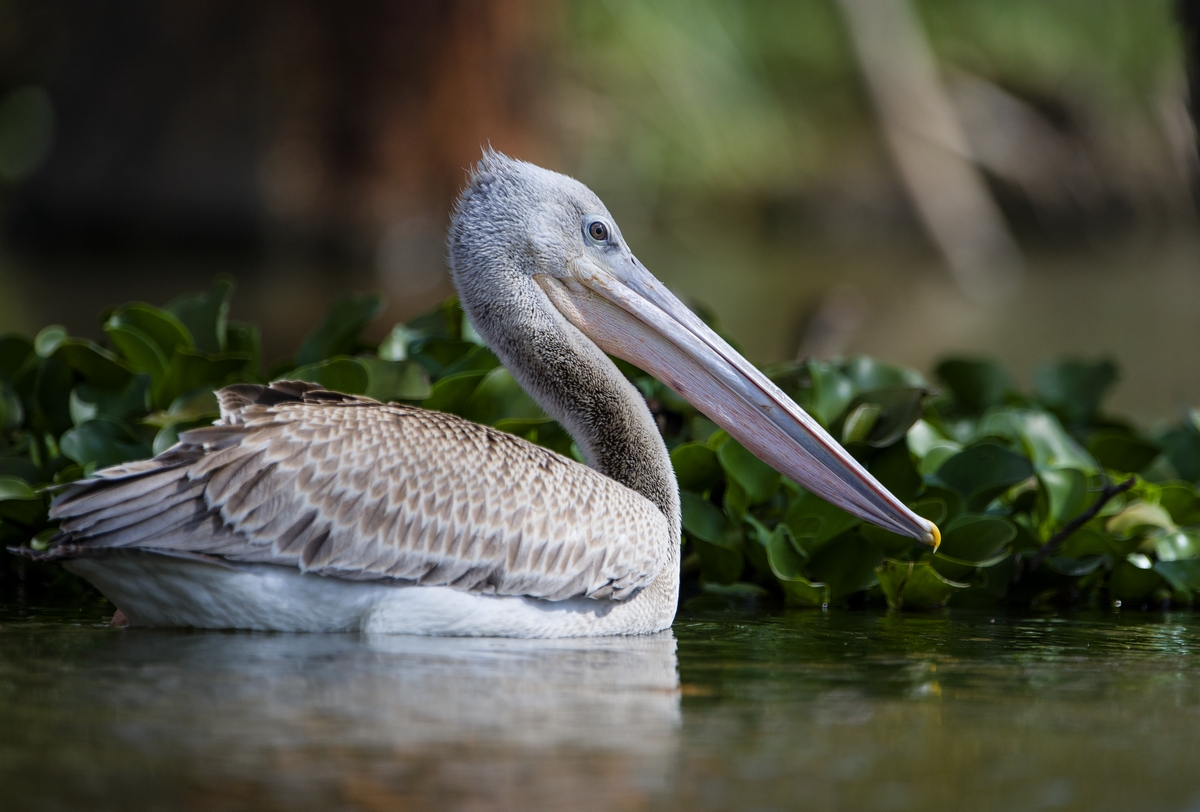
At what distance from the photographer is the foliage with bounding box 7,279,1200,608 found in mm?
5207

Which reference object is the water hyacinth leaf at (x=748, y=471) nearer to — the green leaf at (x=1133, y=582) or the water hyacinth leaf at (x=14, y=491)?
the green leaf at (x=1133, y=582)

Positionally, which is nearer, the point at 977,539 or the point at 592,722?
the point at 592,722

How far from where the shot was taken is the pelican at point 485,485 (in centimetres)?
414

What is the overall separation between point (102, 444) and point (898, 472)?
2873 millimetres

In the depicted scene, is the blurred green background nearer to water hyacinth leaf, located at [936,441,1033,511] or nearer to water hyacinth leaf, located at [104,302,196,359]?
water hyacinth leaf, located at [936,441,1033,511]

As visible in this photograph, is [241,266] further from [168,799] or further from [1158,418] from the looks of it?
[168,799]

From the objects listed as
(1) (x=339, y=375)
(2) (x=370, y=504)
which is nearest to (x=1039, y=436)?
(1) (x=339, y=375)

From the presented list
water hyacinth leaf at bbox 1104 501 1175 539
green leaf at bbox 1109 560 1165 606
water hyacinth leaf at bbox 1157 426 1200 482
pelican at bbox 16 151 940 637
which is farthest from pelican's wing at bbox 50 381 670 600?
water hyacinth leaf at bbox 1157 426 1200 482

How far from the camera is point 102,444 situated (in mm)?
5297

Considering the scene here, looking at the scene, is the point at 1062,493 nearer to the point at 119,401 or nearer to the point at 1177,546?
the point at 1177,546

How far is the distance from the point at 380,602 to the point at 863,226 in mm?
Result: 23086

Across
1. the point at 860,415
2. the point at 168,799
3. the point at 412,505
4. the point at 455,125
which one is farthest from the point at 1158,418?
the point at 455,125

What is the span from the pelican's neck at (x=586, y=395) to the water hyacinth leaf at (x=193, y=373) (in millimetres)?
963

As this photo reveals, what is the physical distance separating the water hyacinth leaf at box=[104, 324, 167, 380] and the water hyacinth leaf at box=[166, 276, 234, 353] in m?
0.36
